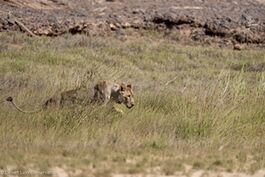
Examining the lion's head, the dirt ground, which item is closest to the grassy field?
the lion's head

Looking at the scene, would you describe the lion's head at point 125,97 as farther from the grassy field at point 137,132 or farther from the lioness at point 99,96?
the grassy field at point 137,132

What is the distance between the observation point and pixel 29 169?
7.69 meters

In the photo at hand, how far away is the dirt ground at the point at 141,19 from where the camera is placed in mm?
28094

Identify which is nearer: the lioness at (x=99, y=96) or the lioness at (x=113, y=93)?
the lioness at (x=99, y=96)

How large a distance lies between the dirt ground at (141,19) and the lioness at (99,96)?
16532 millimetres

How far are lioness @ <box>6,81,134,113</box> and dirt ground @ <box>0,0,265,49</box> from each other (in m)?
16.5

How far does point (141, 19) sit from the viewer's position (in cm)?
2966

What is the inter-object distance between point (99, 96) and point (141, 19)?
18.5 metres

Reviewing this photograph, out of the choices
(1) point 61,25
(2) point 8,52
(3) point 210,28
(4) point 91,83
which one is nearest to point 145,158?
(4) point 91,83

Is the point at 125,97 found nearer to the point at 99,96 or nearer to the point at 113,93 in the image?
the point at 113,93

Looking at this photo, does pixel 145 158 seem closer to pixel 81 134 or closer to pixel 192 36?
pixel 81 134

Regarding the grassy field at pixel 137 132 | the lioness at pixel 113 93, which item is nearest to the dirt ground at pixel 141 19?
the grassy field at pixel 137 132

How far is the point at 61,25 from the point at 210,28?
7195mm

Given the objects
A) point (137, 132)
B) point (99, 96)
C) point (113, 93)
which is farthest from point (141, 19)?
point (137, 132)
